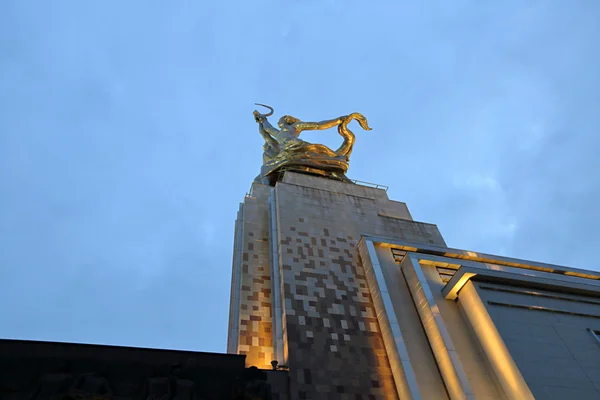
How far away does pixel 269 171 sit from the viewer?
2248cm

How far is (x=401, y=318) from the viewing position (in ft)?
42.5

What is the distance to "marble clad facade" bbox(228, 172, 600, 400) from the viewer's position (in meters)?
11.1

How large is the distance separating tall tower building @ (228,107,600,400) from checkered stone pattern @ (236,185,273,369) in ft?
0.13

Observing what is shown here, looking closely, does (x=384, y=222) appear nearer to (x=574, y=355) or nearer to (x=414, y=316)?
(x=414, y=316)

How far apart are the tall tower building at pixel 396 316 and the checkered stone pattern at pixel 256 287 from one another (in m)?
0.04

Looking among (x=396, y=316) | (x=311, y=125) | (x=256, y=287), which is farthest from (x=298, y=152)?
(x=396, y=316)

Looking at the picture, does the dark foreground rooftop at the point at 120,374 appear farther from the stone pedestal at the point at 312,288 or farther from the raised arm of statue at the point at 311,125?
the raised arm of statue at the point at 311,125

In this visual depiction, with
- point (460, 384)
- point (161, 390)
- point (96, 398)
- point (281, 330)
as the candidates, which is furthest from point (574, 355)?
point (96, 398)

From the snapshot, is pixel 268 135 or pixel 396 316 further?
pixel 268 135

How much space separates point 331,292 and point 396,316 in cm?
208

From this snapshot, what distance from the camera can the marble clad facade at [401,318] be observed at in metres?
11.1

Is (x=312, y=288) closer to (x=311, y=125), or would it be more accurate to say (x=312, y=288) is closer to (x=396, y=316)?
(x=396, y=316)

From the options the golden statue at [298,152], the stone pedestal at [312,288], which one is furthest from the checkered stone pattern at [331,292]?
the golden statue at [298,152]

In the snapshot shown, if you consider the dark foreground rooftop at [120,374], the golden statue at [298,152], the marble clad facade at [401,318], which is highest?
the golden statue at [298,152]
